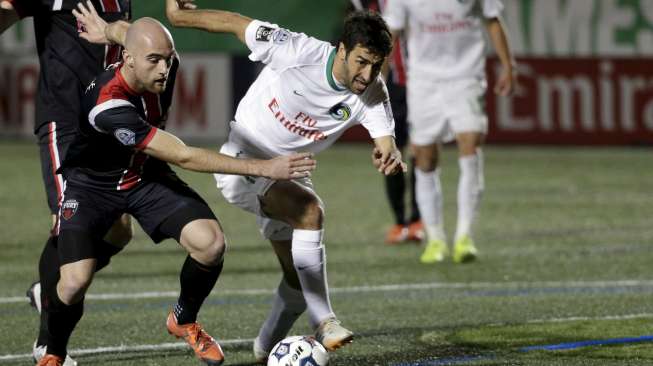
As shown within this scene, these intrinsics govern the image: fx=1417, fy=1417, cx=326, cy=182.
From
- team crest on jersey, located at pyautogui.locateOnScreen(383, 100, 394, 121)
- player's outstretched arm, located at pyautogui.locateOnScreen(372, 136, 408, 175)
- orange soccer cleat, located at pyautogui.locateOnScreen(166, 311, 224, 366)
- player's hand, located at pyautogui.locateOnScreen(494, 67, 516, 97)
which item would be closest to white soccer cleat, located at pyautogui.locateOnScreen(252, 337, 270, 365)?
orange soccer cleat, located at pyautogui.locateOnScreen(166, 311, 224, 366)

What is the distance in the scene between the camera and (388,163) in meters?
6.40

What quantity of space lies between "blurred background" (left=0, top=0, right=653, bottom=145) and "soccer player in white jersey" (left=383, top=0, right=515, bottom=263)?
8.17 meters

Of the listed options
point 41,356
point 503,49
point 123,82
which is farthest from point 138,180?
point 503,49

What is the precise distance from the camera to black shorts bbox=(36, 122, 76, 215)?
6871 millimetres

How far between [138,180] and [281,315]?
96 cm

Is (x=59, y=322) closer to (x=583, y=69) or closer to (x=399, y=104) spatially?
(x=399, y=104)

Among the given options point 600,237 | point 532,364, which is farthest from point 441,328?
point 600,237

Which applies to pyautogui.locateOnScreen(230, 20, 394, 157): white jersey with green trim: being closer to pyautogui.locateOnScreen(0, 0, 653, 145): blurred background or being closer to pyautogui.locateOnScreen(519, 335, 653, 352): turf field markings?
pyautogui.locateOnScreen(519, 335, 653, 352): turf field markings

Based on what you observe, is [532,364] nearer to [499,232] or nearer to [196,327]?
[196,327]

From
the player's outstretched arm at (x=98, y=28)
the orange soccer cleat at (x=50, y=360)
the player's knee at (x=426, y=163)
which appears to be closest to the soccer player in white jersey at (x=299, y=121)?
the player's outstretched arm at (x=98, y=28)

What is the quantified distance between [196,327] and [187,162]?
77 centimetres

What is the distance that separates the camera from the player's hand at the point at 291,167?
19.2 ft

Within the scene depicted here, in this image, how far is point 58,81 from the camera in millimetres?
7062

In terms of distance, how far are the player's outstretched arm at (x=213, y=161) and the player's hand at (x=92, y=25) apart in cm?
78
